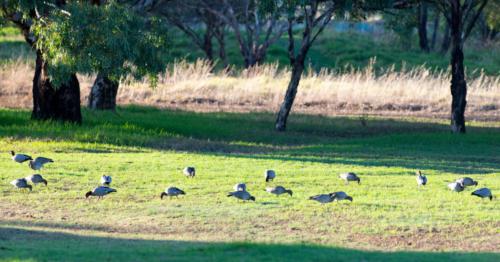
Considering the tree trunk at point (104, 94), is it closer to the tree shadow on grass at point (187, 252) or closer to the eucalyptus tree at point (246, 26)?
the eucalyptus tree at point (246, 26)

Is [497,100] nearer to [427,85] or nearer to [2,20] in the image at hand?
[427,85]

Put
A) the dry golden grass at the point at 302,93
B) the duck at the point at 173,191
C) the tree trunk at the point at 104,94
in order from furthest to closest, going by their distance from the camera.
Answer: the dry golden grass at the point at 302,93, the tree trunk at the point at 104,94, the duck at the point at 173,191

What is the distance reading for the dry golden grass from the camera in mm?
37375

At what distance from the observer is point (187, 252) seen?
440 inches

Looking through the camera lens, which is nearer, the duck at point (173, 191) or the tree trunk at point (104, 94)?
the duck at point (173, 191)

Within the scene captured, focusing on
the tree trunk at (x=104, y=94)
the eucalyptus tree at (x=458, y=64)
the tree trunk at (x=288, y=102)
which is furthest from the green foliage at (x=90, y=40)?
the eucalyptus tree at (x=458, y=64)

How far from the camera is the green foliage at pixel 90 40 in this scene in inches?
901

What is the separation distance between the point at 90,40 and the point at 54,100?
4622 mm

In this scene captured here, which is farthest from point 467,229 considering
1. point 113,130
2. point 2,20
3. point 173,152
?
point 2,20

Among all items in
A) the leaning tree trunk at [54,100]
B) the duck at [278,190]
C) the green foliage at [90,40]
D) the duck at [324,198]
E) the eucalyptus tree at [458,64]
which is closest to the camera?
the duck at [324,198]

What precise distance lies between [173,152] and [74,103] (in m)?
4.75

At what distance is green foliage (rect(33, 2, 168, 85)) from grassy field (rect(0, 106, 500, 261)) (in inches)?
73.5

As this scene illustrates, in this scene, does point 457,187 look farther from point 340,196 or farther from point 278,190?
point 278,190

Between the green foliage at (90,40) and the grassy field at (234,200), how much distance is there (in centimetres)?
187
